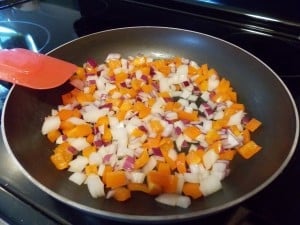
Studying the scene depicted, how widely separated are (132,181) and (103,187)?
51 millimetres

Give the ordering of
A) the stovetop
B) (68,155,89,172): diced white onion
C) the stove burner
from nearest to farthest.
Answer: the stovetop < (68,155,89,172): diced white onion < the stove burner

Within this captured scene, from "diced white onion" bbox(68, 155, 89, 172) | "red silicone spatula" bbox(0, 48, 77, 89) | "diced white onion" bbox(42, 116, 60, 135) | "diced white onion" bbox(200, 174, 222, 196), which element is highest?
"red silicone spatula" bbox(0, 48, 77, 89)

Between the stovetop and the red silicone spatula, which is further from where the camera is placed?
the red silicone spatula

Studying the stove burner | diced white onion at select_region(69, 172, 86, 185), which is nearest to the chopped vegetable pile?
diced white onion at select_region(69, 172, 86, 185)

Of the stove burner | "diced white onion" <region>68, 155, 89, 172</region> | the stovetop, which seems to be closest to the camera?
the stovetop

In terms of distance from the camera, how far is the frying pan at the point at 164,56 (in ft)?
1.73

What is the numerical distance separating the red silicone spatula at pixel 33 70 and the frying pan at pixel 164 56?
0.03m

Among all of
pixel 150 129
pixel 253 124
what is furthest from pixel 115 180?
pixel 253 124

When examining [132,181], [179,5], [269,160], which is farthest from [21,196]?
[179,5]

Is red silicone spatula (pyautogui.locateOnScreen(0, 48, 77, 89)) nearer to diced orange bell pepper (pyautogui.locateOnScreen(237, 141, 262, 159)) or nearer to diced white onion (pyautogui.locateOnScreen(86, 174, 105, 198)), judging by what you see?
diced white onion (pyautogui.locateOnScreen(86, 174, 105, 198))

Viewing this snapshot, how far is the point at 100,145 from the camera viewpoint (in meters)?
0.68

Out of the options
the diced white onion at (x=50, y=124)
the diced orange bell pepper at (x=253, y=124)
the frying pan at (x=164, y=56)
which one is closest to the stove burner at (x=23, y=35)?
the frying pan at (x=164, y=56)

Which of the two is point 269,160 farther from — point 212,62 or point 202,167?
point 212,62

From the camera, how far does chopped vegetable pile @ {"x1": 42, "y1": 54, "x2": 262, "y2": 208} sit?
590 mm
